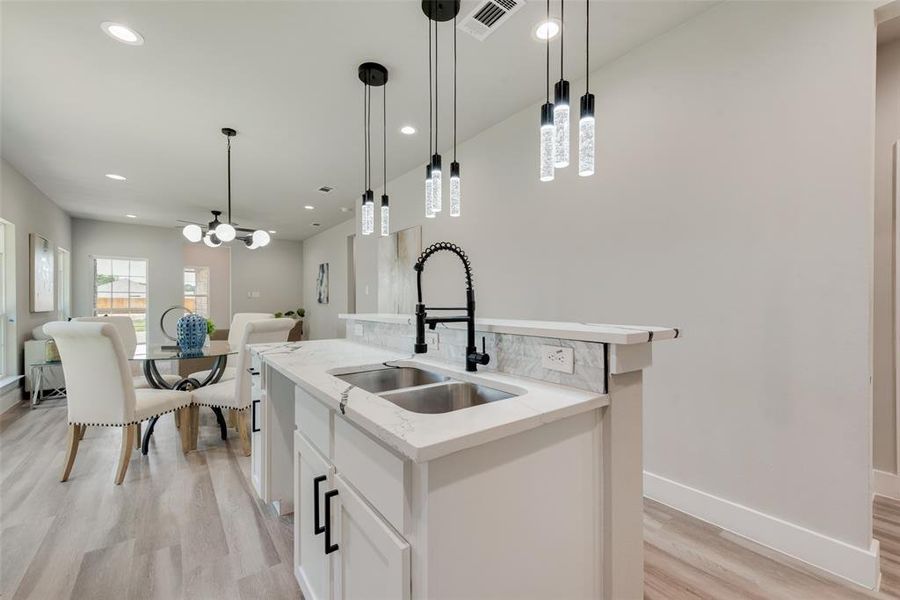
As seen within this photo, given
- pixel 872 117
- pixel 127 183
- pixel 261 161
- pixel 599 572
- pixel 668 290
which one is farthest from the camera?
pixel 127 183

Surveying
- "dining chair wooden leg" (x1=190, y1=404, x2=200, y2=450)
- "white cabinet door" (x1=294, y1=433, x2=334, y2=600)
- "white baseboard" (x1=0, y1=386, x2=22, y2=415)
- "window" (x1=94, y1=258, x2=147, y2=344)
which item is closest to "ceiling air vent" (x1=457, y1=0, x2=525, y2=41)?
"white cabinet door" (x1=294, y1=433, x2=334, y2=600)

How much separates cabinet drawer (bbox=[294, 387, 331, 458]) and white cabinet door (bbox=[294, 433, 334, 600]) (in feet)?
0.11

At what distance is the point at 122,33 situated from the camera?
2.04 metres

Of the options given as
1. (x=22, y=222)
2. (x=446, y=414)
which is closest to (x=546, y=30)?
(x=446, y=414)

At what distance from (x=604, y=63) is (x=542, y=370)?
6.99ft

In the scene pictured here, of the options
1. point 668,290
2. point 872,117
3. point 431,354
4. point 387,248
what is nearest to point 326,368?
point 431,354

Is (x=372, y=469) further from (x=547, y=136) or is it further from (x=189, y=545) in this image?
(x=189, y=545)

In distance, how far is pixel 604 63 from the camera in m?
2.34

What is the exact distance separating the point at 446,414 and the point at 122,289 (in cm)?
842

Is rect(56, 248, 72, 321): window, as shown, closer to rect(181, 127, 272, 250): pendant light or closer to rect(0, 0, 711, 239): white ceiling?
rect(0, 0, 711, 239): white ceiling

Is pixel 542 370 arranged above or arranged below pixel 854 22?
below

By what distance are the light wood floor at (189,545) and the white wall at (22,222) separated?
244 centimetres

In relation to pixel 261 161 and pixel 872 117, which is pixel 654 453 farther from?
pixel 261 161

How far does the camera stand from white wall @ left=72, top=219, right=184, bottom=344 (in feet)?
21.0
